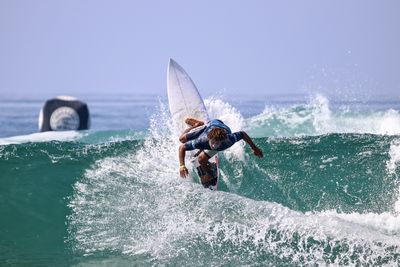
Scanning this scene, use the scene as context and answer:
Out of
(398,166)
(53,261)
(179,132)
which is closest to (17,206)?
Result: (53,261)

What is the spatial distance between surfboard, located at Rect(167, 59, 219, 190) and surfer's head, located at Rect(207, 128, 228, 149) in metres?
1.25

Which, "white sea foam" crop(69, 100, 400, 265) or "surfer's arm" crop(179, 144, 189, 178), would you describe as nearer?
"white sea foam" crop(69, 100, 400, 265)

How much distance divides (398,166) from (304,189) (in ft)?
5.31

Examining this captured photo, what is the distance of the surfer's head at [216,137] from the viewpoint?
823cm

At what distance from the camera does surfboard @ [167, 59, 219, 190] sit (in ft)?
33.5

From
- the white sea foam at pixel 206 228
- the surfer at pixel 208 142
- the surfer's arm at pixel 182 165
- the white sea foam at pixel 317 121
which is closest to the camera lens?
the white sea foam at pixel 206 228

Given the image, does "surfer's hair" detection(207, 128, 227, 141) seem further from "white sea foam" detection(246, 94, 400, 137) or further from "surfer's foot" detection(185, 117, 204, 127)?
"white sea foam" detection(246, 94, 400, 137)

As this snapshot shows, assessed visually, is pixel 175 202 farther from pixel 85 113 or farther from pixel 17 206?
pixel 85 113

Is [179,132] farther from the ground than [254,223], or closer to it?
farther from the ground

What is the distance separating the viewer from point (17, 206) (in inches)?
364

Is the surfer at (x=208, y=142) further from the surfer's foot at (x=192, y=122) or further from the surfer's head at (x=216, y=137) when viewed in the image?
the surfer's foot at (x=192, y=122)

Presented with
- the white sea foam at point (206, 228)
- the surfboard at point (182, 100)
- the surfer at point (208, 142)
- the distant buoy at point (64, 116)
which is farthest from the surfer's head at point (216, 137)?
the distant buoy at point (64, 116)

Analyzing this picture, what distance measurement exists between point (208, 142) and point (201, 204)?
2.71 ft

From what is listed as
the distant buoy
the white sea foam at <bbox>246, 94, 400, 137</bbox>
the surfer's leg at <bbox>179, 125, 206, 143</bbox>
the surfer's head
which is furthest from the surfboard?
the distant buoy
